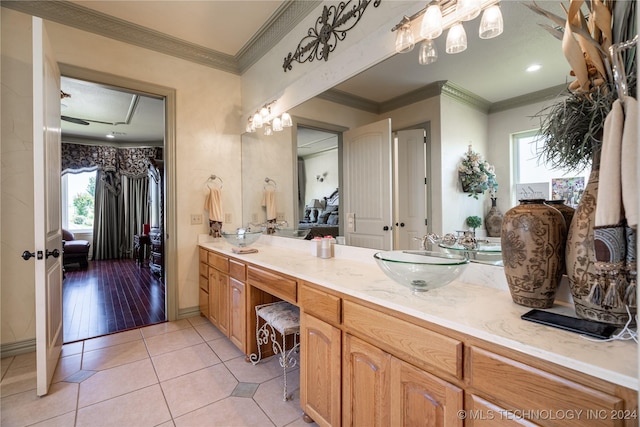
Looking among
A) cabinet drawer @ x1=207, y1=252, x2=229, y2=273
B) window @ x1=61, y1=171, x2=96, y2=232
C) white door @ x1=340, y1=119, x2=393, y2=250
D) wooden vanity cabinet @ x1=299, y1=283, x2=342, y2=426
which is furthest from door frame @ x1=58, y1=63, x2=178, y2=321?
window @ x1=61, y1=171, x2=96, y2=232

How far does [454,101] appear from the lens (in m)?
1.44

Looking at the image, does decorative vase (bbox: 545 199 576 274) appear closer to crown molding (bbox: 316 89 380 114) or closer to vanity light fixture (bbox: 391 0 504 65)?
vanity light fixture (bbox: 391 0 504 65)

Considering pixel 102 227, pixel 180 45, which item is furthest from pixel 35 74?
Result: pixel 102 227

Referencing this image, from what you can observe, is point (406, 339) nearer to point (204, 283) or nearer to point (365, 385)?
point (365, 385)

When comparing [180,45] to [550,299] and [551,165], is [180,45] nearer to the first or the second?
[551,165]

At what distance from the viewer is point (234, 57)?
336 centimetres

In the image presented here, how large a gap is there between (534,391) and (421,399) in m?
0.38

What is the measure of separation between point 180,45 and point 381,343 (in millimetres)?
3460

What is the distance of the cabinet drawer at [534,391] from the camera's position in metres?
0.66

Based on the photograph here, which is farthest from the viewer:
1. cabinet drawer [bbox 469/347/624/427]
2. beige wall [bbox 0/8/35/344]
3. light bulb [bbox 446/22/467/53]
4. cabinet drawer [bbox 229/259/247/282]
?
beige wall [bbox 0/8/35/344]

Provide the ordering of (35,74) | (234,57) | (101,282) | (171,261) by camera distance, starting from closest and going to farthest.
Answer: (35,74) < (171,261) < (234,57) < (101,282)

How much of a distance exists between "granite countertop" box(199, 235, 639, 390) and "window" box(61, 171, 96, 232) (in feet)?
23.4

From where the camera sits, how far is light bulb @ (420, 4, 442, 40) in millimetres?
1434

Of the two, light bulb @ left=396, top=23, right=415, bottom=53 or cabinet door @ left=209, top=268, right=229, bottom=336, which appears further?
cabinet door @ left=209, top=268, right=229, bottom=336
